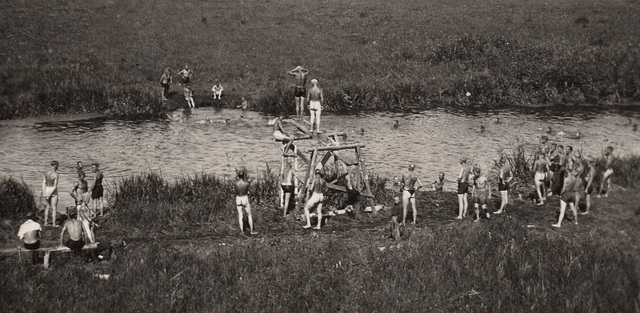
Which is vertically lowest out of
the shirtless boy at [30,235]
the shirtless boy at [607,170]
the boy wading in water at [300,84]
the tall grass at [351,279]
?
the tall grass at [351,279]

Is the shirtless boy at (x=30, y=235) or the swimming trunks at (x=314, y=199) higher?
the swimming trunks at (x=314, y=199)

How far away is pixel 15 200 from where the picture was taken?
71.7 feet

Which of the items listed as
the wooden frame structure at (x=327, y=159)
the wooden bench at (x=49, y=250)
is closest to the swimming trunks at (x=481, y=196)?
the wooden frame structure at (x=327, y=159)

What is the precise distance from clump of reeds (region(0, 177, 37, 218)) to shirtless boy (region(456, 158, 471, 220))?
14933 mm

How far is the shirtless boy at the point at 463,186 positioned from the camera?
2164cm

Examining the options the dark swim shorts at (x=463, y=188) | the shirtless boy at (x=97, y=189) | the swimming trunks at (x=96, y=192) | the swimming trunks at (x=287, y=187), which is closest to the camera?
the shirtless boy at (x=97, y=189)

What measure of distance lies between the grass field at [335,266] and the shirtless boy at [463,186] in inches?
15.8

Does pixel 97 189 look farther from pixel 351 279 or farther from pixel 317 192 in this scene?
pixel 351 279

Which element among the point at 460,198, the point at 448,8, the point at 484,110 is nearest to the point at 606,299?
the point at 460,198

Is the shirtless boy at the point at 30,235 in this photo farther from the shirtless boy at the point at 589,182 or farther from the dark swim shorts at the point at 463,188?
the shirtless boy at the point at 589,182

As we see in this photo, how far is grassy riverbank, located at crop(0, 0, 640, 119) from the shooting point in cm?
4225

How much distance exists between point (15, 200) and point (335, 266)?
39.3ft

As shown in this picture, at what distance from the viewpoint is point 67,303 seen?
49.5 ft

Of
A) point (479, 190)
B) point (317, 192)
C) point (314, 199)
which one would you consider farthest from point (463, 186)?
point (314, 199)
